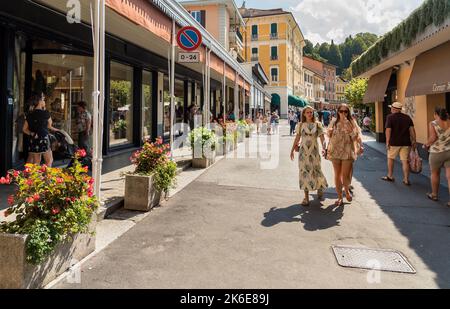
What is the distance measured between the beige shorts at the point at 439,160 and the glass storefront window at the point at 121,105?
8354 millimetres

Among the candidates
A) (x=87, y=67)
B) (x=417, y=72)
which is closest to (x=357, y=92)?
(x=417, y=72)

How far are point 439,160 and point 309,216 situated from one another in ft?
8.98

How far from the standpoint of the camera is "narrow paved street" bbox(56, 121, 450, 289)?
3.37 metres

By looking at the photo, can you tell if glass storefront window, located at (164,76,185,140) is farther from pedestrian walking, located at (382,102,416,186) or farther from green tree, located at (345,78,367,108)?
green tree, located at (345,78,367,108)

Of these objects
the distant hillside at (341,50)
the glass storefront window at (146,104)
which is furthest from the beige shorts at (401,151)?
the distant hillside at (341,50)

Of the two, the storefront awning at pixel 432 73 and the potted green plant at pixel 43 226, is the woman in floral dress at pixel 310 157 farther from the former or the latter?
the storefront awning at pixel 432 73

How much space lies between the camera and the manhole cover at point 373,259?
3695mm

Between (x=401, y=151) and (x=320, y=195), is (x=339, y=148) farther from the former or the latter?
(x=401, y=151)

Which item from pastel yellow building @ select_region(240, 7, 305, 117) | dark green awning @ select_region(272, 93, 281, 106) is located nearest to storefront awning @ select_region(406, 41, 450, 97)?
pastel yellow building @ select_region(240, 7, 305, 117)

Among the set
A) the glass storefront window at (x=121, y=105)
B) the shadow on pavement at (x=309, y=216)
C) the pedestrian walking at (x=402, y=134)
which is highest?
the glass storefront window at (x=121, y=105)

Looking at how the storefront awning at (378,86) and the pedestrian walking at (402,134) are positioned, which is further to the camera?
the storefront awning at (378,86)

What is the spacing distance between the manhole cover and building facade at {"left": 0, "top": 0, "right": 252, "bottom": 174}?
14.4 ft

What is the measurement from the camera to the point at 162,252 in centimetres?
400

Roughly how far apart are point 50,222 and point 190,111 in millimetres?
14513
